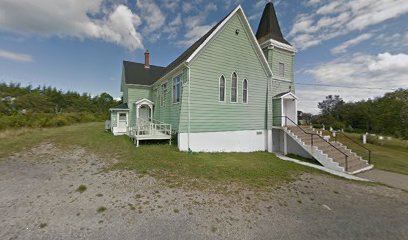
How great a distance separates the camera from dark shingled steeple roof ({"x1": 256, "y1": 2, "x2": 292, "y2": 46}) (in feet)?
55.9

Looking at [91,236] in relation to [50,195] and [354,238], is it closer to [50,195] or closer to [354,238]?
[50,195]

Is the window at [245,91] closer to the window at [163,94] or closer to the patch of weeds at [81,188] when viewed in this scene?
the window at [163,94]

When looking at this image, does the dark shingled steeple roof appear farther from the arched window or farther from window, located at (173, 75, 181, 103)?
window, located at (173, 75, 181, 103)

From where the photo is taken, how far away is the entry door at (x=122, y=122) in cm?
2014

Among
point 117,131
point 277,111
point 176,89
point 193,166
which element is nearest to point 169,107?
point 176,89

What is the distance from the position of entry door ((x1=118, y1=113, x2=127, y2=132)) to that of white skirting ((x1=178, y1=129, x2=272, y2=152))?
10988 millimetres

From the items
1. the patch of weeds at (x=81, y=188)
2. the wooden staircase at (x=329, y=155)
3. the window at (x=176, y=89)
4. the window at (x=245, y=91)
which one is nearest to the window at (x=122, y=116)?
the window at (x=176, y=89)

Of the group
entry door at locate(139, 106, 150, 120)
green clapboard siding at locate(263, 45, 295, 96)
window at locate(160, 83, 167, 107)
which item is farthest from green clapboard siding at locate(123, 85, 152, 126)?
green clapboard siding at locate(263, 45, 295, 96)

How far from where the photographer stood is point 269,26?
17.6 meters

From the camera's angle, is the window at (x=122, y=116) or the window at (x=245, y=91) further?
the window at (x=122, y=116)

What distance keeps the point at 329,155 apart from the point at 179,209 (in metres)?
10.6

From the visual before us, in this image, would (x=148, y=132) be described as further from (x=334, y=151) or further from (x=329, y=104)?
(x=329, y=104)

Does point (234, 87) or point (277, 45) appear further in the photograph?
point (277, 45)

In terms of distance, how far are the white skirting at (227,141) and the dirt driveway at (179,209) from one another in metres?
5.06
